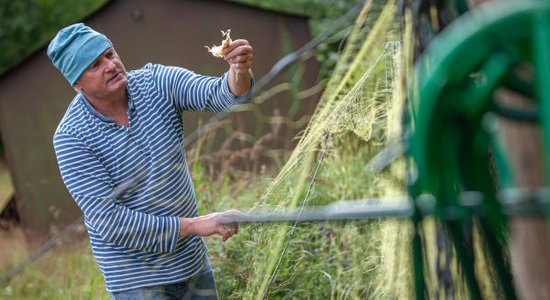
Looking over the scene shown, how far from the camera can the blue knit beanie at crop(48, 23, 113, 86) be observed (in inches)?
132

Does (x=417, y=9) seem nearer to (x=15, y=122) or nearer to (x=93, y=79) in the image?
(x=93, y=79)

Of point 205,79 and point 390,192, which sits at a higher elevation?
point 205,79

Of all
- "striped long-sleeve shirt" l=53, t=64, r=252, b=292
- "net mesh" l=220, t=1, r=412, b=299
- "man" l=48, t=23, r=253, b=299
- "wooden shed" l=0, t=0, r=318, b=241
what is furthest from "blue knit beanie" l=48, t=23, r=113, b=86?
"wooden shed" l=0, t=0, r=318, b=241

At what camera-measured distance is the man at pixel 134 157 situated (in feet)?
10.7

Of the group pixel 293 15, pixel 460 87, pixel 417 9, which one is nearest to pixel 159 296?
pixel 417 9

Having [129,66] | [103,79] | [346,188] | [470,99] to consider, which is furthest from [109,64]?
[129,66]

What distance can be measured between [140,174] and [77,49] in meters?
0.45

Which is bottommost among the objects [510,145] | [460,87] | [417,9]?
[510,145]

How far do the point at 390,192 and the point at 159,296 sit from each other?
82cm

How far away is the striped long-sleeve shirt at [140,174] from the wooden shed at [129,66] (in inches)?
139

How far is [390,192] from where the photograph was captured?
331 centimetres

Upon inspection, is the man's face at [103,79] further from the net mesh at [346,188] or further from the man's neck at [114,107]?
the net mesh at [346,188]

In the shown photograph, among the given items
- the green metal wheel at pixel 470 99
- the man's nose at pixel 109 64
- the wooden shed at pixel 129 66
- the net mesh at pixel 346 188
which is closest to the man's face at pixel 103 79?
the man's nose at pixel 109 64

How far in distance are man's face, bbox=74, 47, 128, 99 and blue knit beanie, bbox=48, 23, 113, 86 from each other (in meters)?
0.02
